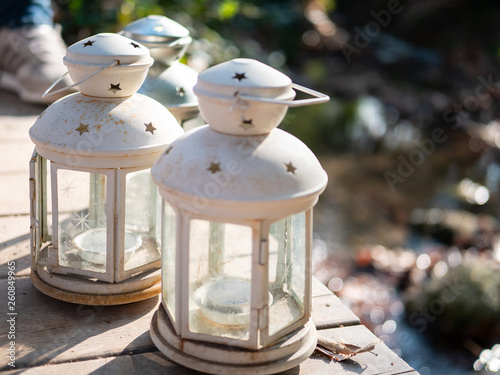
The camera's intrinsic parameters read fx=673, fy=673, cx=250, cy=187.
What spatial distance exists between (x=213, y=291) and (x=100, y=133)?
388 millimetres

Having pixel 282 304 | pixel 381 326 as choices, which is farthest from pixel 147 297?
pixel 381 326

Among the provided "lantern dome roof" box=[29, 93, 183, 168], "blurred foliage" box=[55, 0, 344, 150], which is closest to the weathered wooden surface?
"lantern dome roof" box=[29, 93, 183, 168]

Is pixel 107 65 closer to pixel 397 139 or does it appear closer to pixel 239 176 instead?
pixel 239 176

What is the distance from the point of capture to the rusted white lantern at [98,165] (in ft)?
4.44

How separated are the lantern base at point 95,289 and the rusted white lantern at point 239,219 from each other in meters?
0.13

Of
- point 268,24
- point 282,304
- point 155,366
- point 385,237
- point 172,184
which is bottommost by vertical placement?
point 385,237

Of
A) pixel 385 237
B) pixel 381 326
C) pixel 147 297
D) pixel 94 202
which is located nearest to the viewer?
pixel 147 297

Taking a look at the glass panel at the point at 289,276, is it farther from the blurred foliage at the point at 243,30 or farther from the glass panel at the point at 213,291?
the blurred foliage at the point at 243,30

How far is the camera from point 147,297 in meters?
1.49

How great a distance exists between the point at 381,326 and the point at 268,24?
494cm

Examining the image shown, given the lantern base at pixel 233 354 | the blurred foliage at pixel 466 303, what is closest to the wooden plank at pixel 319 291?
the lantern base at pixel 233 354

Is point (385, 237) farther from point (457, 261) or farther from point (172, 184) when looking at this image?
point (172, 184)

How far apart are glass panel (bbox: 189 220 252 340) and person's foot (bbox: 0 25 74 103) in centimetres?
168

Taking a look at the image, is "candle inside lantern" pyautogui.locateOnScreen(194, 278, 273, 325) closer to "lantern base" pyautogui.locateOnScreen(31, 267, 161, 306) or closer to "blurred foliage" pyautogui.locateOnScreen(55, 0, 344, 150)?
"lantern base" pyautogui.locateOnScreen(31, 267, 161, 306)
